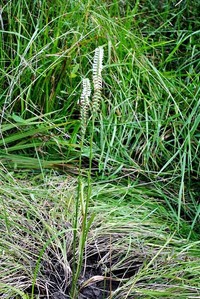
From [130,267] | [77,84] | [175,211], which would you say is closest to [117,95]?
[77,84]

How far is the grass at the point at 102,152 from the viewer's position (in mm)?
1934

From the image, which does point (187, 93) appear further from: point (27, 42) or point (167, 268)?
point (167, 268)

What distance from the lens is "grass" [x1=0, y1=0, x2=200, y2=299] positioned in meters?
1.93

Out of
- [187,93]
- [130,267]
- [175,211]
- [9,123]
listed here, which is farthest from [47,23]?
[130,267]

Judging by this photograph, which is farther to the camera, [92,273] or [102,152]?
[102,152]

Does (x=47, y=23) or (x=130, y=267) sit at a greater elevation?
(x=47, y=23)

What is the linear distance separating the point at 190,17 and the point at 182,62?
0.99 ft

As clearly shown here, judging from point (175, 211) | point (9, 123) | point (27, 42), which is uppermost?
point (27, 42)

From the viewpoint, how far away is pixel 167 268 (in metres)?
1.95

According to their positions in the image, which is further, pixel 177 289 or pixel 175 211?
pixel 175 211

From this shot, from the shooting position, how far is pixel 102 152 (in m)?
2.42

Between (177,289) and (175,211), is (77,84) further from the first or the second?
(177,289)

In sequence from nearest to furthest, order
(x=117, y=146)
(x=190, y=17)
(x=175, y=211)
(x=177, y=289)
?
1. (x=177, y=289)
2. (x=175, y=211)
3. (x=117, y=146)
4. (x=190, y=17)

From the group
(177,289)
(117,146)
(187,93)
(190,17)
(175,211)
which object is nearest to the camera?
(177,289)
